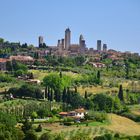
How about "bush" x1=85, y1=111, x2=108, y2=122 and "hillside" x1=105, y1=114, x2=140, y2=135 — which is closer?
"hillside" x1=105, y1=114, x2=140, y2=135

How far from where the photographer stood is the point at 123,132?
4141 centimetres

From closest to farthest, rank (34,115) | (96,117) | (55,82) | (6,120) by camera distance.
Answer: (6,120), (34,115), (96,117), (55,82)

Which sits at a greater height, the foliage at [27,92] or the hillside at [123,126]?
the foliage at [27,92]

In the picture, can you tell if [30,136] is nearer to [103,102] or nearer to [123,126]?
[123,126]

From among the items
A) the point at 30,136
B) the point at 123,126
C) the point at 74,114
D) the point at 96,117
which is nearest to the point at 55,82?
the point at 74,114

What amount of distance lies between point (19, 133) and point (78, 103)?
21103 mm

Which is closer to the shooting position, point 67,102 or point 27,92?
point 67,102

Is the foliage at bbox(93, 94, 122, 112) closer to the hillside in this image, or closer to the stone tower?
the hillside

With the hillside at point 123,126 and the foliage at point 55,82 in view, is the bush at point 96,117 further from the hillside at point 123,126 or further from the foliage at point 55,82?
the foliage at point 55,82

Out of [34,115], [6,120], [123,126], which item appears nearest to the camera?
[6,120]

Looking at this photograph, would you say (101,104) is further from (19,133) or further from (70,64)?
(70,64)

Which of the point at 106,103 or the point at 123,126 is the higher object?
the point at 106,103

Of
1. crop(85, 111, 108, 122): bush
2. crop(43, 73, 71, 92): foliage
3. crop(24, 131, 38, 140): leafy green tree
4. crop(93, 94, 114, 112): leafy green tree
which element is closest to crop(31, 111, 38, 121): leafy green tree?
crop(85, 111, 108, 122): bush

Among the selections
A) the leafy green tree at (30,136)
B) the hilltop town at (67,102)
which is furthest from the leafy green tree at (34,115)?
the leafy green tree at (30,136)
